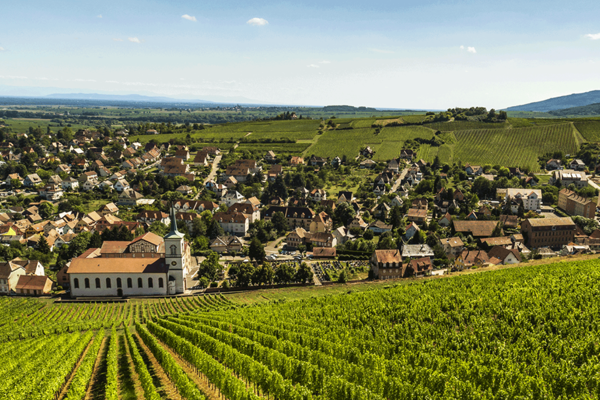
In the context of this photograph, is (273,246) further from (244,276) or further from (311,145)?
(311,145)

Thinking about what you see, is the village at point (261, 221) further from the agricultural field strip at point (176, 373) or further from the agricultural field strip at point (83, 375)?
the agricultural field strip at point (176, 373)

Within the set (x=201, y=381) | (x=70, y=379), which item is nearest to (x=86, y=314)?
(x=70, y=379)

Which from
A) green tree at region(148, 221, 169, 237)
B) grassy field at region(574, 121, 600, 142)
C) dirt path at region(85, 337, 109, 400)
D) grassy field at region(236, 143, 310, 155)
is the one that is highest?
grassy field at region(574, 121, 600, 142)

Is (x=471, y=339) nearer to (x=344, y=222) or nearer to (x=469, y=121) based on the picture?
(x=344, y=222)

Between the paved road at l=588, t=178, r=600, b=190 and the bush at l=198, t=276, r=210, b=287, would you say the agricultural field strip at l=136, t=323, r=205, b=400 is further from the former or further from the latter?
the paved road at l=588, t=178, r=600, b=190

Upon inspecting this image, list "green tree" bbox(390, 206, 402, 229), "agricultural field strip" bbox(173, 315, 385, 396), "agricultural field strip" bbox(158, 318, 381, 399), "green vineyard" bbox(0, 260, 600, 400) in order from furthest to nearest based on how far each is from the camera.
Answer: "green tree" bbox(390, 206, 402, 229) < "agricultural field strip" bbox(173, 315, 385, 396) < "green vineyard" bbox(0, 260, 600, 400) < "agricultural field strip" bbox(158, 318, 381, 399)

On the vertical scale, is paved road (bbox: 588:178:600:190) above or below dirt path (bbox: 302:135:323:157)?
below

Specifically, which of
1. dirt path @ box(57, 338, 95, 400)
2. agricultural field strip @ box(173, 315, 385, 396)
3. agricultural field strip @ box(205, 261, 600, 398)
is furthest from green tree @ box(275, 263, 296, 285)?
dirt path @ box(57, 338, 95, 400)

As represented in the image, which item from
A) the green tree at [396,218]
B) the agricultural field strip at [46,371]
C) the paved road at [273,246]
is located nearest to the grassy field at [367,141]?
the green tree at [396,218]
